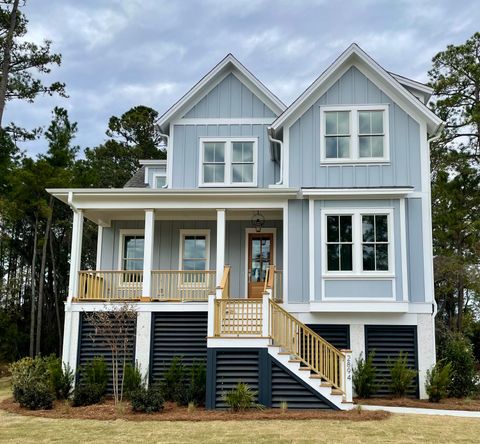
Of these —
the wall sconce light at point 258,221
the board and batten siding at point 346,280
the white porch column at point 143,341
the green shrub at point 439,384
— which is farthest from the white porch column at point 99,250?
the green shrub at point 439,384

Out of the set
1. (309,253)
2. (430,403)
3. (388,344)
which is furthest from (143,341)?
(430,403)

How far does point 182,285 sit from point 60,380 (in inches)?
158

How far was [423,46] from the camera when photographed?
24625mm

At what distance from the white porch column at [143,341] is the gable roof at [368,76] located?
20.4 feet

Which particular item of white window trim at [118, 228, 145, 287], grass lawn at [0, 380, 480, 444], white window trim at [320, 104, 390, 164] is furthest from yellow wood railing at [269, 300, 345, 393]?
white window trim at [118, 228, 145, 287]

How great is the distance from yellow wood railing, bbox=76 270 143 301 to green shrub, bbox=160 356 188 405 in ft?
7.33

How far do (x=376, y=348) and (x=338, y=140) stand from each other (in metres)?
5.67

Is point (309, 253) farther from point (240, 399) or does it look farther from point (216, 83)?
point (216, 83)

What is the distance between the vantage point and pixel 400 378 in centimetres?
1351

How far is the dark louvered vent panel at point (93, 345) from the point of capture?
14617 millimetres

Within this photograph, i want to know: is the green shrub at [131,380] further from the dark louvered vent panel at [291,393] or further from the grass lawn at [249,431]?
the dark louvered vent panel at [291,393]

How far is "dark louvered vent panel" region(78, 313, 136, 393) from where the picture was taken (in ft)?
48.0

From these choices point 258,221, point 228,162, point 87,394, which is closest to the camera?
point 87,394

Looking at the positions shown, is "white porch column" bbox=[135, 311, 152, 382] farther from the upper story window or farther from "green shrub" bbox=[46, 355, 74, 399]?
the upper story window
